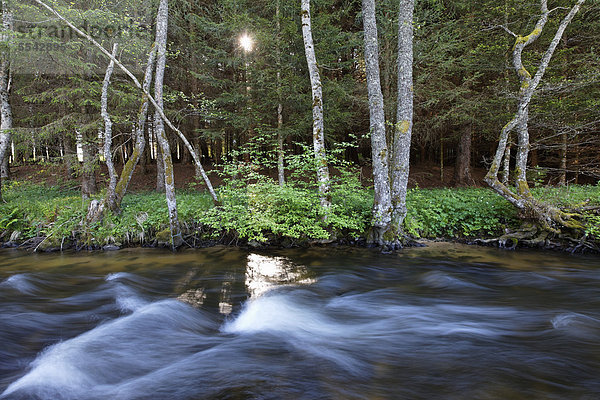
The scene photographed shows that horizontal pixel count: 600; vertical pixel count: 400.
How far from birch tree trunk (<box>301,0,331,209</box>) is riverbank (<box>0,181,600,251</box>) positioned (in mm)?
320

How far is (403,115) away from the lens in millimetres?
8094

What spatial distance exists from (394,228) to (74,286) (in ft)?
25.2

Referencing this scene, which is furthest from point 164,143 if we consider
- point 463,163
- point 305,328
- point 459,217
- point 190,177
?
point 463,163

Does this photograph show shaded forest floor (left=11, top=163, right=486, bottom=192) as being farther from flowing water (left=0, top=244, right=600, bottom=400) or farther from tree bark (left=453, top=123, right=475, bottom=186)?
flowing water (left=0, top=244, right=600, bottom=400)

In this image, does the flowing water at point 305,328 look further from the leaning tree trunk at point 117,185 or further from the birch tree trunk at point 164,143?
the leaning tree trunk at point 117,185

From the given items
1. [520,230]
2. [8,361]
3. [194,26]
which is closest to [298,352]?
[8,361]

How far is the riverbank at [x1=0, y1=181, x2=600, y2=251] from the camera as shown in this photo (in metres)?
8.11

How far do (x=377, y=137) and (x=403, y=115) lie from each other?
0.93 metres

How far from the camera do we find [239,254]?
332 inches

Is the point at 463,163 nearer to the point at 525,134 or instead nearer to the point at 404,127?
the point at 525,134

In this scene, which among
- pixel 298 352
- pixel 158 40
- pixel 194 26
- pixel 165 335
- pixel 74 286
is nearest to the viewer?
pixel 298 352

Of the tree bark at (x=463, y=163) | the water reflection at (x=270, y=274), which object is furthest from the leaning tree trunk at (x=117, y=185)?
the tree bark at (x=463, y=163)

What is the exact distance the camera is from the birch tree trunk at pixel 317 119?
850 centimetres

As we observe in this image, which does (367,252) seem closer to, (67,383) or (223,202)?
(223,202)
